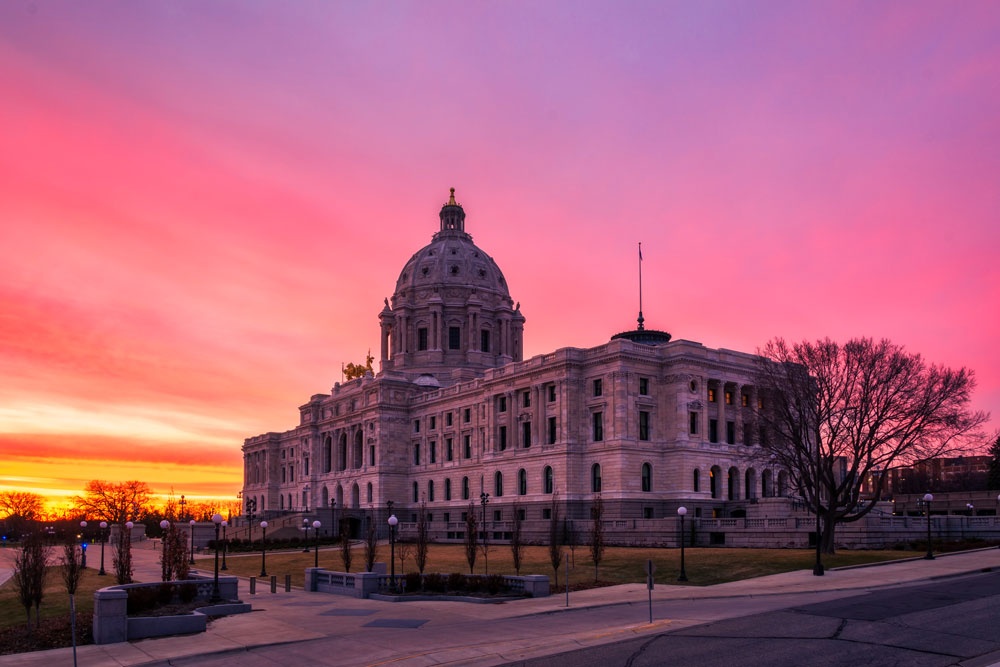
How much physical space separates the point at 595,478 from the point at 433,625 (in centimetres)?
5682

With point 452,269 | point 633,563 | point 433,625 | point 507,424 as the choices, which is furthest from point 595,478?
point 433,625

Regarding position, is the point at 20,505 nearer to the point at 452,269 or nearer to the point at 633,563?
the point at 452,269

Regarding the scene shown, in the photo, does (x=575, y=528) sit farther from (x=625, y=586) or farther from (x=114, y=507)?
(x=114, y=507)

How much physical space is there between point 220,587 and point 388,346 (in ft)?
325

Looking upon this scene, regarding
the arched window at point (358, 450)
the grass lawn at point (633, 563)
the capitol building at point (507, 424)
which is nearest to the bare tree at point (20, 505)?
the capitol building at point (507, 424)

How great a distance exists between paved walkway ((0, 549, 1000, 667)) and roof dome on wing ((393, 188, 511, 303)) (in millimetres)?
90851

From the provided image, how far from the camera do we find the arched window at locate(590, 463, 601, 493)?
Result: 82.6 meters

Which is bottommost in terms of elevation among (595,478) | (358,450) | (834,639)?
(834,639)

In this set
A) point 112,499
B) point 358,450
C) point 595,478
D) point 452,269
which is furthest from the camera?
point 112,499

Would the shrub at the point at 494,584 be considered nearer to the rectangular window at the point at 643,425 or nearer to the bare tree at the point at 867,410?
the bare tree at the point at 867,410

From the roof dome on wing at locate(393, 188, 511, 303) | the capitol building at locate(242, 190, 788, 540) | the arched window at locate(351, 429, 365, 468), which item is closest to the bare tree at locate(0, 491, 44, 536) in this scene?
the capitol building at locate(242, 190, 788, 540)

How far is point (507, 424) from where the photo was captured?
93.9 meters

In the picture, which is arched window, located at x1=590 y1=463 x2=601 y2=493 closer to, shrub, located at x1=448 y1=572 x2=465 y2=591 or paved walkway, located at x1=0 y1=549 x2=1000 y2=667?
paved walkway, located at x1=0 y1=549 x2=1000 y2=667

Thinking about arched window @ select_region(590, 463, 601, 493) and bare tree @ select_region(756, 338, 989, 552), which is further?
arched window @ select_region(590, 463, 601, 493)
